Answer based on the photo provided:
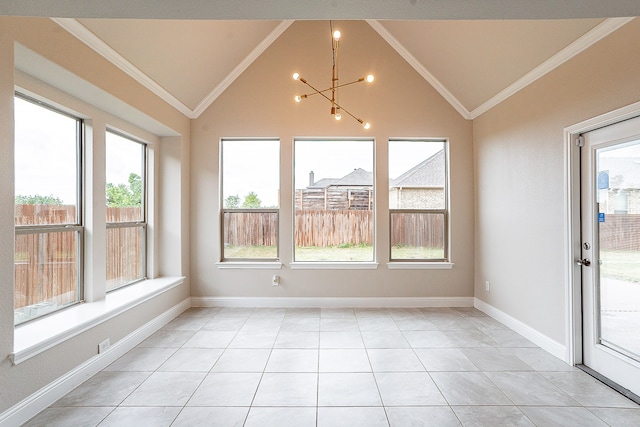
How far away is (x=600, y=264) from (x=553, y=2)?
224cm

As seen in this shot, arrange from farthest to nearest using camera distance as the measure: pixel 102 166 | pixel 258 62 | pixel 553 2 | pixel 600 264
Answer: pixel 258 62
pixel 102 166
pixel 600 264
pixel 553 2

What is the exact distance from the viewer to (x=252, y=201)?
4.72 m

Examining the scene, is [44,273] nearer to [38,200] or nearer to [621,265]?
[38,200]

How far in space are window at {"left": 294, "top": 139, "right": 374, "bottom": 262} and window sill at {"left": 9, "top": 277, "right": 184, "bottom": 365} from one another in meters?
2.14

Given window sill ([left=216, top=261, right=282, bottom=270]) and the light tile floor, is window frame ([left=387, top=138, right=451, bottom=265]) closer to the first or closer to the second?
the light tile floor

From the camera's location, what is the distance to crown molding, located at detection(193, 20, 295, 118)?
14.5ft

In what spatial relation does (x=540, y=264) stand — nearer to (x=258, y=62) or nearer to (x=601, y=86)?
(x=601, y=86)

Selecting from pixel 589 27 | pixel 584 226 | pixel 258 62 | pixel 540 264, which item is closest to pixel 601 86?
pixel 589 27

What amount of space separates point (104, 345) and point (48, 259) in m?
0.88

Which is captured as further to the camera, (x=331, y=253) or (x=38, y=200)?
(x=331, y=253)

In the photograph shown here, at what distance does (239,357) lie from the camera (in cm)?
304

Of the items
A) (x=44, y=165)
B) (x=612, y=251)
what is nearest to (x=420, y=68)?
(x=612, y=251)

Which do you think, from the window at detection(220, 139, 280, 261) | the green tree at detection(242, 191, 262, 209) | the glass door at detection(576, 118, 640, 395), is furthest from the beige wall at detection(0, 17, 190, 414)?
the glass door at detection(576, 118, 640, 395)

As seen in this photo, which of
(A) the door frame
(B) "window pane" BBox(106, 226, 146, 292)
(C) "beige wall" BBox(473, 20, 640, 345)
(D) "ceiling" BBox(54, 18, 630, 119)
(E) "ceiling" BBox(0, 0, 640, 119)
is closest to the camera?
(E) "ceiling" BBox(0, 0, 640, 119)
